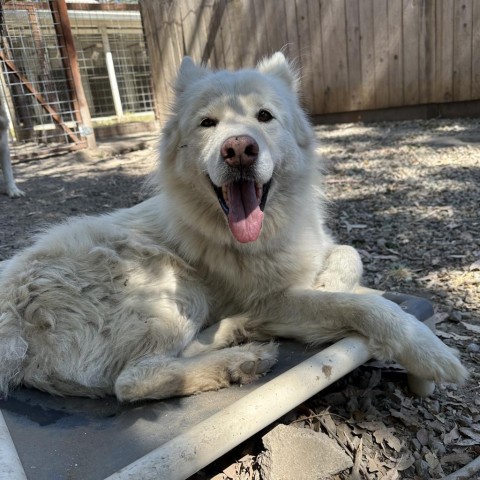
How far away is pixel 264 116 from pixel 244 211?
0.67m

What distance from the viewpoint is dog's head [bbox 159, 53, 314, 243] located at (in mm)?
2619

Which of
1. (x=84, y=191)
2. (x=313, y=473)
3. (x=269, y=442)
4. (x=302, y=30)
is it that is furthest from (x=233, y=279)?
(x=302, y=30)

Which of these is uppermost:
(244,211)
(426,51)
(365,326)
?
(426,51)

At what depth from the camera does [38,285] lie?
2.59m

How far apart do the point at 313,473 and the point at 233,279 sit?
1.23 m

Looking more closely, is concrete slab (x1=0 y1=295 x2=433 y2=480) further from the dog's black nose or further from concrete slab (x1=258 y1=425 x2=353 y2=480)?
the dog's black nose

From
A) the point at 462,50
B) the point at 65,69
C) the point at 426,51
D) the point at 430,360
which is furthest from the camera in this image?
the point at 65,69

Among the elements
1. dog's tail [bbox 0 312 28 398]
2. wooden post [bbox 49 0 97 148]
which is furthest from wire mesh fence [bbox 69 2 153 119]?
dog's tail [bbox 0 312 28 398]

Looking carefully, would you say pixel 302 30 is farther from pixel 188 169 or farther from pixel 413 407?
pixel 413 407

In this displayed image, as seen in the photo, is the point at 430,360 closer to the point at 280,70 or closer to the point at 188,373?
the point at 188,373

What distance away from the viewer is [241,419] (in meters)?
1.95

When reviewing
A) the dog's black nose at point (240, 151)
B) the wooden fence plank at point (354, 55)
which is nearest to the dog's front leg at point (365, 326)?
the dog's black nose at point (240, 151)

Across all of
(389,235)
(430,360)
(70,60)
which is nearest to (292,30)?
(70,60)

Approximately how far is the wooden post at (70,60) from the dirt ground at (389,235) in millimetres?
598
